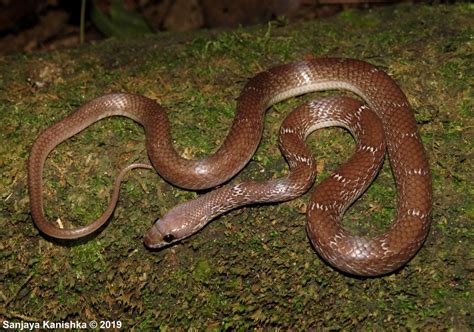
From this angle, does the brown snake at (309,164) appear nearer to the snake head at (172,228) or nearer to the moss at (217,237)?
the snake head at (172,228)

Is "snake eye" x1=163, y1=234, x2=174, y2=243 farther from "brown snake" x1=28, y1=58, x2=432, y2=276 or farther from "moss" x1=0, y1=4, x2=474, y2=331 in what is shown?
"moss" x1=0, y1=4, x2=474, y2=331

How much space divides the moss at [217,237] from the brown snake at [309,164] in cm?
19

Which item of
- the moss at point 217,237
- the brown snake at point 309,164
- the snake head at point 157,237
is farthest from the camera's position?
the snake head at point 157,237

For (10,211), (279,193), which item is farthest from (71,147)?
(279,193)

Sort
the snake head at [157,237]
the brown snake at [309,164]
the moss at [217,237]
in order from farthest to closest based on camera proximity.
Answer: the snake head at [157,237] < the moss at [217,237] < the brown snake at [309,164]

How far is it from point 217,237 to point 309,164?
122 cm

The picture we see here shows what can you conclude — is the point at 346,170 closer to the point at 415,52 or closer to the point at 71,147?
the point at 415,52

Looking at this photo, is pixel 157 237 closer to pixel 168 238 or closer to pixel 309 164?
pixel 168 238

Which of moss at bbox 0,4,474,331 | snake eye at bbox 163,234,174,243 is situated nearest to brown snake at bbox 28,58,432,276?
snake eye at bbox 163,234,174,243

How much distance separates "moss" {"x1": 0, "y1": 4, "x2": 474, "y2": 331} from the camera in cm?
445

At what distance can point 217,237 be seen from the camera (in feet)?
15.7

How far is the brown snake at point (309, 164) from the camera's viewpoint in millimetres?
4320

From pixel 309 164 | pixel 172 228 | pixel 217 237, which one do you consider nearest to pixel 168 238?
pixel 172 228

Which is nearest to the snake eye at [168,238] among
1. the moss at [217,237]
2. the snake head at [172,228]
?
the snake head at [172,228]
